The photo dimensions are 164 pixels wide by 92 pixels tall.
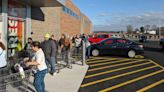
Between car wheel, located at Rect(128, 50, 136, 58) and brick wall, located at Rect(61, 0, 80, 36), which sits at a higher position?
brick wall, located at Rect(61, 0, 80, 36)

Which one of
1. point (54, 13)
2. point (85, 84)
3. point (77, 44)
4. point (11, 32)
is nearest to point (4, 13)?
point (11, 32)

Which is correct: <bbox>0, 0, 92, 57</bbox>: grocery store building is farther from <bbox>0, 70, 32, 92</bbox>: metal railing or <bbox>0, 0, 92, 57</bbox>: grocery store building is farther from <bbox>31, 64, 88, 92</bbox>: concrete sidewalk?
<bbox>0, 70, 32, 92</bbox>: metal railing

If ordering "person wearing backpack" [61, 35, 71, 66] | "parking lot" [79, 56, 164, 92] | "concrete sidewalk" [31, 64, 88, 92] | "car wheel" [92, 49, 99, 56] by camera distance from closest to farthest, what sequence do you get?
"concrete sidewalk" [31, 64, 88, 92] → "parking lot" [79, 56, 164, 92] → "person wearing backpack" [61, 35, 71, 66] → "car wheel" [92, 49, 99, 56]

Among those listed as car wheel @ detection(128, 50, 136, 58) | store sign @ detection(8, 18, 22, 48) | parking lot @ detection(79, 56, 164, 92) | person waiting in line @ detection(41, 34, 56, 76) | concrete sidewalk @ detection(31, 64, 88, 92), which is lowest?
parking lot @ detection(79, 56, 164, 92)

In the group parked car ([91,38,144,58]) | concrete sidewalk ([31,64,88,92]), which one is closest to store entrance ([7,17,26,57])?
concrete sidewalk ([31,64,88,92])

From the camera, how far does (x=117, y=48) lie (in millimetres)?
23250

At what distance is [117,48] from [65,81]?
12.4 metres

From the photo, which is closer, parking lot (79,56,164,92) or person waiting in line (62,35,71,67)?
parking lot (79,56,164,92)

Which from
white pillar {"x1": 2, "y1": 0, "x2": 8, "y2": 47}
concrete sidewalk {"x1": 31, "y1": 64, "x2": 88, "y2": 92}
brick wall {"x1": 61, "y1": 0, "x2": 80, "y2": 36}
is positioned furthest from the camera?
brick wall {"x1": 61, "y1": 0, "x2": 80, "y2": 36}

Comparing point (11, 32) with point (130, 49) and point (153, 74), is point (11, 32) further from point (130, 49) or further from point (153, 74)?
point (130, 49)

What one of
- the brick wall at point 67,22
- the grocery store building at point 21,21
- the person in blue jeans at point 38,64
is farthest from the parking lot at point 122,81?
the brick wall at point 67,22

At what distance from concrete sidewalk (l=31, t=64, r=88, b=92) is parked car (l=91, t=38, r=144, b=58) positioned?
9.08 metres

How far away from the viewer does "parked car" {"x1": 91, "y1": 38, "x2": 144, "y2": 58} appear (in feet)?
75.7

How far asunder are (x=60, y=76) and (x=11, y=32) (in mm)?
3824
